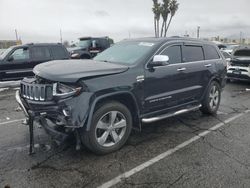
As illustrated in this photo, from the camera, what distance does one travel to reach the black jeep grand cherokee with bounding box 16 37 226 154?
378cm

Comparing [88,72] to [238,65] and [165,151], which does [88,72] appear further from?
[238,65]

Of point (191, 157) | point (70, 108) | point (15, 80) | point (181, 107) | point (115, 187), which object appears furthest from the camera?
point (15, 80)

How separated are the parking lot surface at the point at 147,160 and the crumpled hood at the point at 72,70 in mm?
1236

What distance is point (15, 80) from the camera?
35.4 feet

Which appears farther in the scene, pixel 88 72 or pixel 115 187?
pixel 88 72

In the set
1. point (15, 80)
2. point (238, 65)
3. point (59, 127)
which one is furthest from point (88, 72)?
point (238, 65)

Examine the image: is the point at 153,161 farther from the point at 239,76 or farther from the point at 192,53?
the point at 239,76

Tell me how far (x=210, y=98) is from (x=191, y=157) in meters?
2.62

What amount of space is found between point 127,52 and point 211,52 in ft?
8.10

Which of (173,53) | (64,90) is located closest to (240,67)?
(173,53)

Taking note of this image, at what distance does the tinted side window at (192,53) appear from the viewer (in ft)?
18.4

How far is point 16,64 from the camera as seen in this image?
10.5m

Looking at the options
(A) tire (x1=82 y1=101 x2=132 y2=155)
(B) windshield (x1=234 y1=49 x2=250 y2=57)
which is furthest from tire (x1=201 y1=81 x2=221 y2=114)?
(B) windshield (x1=234 y1=49 x2=250 y2=57)

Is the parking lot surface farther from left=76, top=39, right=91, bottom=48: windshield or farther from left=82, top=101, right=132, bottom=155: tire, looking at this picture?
left=76, top=39, right=91, bottom=48: windshield
